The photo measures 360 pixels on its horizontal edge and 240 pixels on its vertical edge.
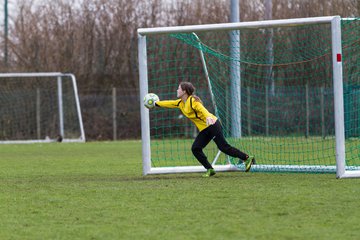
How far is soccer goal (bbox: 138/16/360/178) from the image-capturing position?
11836mm

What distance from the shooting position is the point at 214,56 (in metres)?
14.3

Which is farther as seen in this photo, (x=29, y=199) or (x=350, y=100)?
(x=350, y=100)

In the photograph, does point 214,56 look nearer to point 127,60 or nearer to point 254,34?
point 254,34

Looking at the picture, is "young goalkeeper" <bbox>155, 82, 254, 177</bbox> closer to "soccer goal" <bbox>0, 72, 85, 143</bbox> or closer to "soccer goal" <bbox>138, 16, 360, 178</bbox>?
"soccer goal" <bbox>138, 16, 360, 178</bbox>

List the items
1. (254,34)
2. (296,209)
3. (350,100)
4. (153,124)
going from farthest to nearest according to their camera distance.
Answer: (153,124), (254,34), (350,100), (296,209)

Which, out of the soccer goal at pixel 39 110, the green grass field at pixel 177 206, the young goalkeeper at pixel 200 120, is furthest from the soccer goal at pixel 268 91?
the soccer goal at pixel 39 110

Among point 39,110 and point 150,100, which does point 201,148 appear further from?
point 39,110

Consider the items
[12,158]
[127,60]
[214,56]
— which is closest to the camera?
[214,56]

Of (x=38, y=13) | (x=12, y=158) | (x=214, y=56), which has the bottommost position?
(x=12, y=158)

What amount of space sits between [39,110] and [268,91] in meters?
7.62

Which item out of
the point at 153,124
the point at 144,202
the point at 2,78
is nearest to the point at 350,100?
the point at 144,202

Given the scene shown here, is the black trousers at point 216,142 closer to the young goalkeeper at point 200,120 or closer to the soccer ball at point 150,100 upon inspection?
the young goalkeeper at point 200,120

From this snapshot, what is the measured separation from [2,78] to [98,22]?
6531 mm

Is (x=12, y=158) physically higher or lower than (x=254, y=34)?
lower
